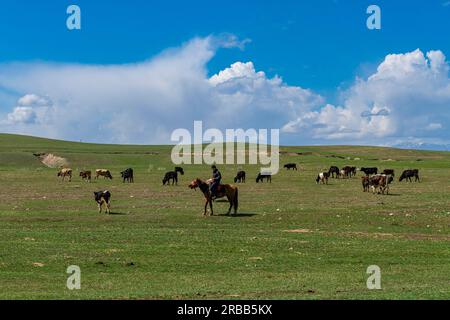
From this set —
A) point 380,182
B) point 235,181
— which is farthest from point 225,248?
point 235,181

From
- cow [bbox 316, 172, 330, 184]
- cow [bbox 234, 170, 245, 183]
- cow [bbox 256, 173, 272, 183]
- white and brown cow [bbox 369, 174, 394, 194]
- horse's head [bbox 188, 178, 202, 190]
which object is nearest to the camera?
horse's head [bbox 188, 178, 202, 190]

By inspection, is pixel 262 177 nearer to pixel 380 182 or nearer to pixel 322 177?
pixel 322 177

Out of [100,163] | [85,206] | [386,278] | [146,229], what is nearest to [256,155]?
[100,163]

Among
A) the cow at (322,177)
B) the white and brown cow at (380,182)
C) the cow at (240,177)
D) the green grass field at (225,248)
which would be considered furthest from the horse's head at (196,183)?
the cow at (322,177)

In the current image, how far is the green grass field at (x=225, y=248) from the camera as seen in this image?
1498cm

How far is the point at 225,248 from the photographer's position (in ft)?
71.4

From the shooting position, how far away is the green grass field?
15.0m

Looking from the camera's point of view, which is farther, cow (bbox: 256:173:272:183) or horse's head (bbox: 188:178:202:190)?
cow (bbox: 256:173:272:183)

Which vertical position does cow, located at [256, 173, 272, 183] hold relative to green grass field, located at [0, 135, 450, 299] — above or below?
above

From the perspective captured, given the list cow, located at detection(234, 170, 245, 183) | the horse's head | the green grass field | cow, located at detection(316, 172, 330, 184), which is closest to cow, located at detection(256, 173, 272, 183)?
cow, located at detection(234, 170, 245, 183)

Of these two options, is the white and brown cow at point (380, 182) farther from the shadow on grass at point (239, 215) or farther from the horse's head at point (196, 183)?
the horse's head at point (196, 183)

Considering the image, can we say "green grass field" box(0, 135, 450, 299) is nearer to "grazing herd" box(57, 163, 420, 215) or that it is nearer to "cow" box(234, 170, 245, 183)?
"grazing herd" box(57, 163, 420, 215)
